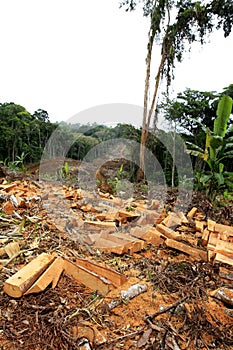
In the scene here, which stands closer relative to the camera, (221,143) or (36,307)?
(36,307)

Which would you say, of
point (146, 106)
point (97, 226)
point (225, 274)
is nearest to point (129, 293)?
point (225, 274)

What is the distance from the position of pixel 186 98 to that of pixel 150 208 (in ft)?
32.0

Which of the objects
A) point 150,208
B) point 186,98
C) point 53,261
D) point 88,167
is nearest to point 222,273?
point 53,261

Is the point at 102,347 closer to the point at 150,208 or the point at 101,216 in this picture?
the point at 101,216

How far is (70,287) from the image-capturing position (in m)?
1.95

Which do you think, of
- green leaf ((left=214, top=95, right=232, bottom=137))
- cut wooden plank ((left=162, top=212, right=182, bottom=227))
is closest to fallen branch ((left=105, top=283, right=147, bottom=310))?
cut wooden plank ((left=162, top=212, right=182, bottom=227))

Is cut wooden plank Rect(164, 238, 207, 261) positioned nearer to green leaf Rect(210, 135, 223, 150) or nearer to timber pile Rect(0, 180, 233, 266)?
timber pile Rect(0, 180, 233, 266)

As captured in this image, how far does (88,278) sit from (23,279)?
0.49 meters

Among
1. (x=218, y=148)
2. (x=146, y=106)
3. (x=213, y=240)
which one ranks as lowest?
(x=213, y=240)

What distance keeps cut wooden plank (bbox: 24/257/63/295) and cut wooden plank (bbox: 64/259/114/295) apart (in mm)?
74

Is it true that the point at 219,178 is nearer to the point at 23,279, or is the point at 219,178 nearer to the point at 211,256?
the point at 211,256

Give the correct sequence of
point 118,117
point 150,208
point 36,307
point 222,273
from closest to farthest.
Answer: point 36,307, point 222,273, point 150,208, point 118,117

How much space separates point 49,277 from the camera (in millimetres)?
1917

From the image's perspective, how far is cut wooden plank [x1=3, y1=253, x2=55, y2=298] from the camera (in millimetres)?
1735
